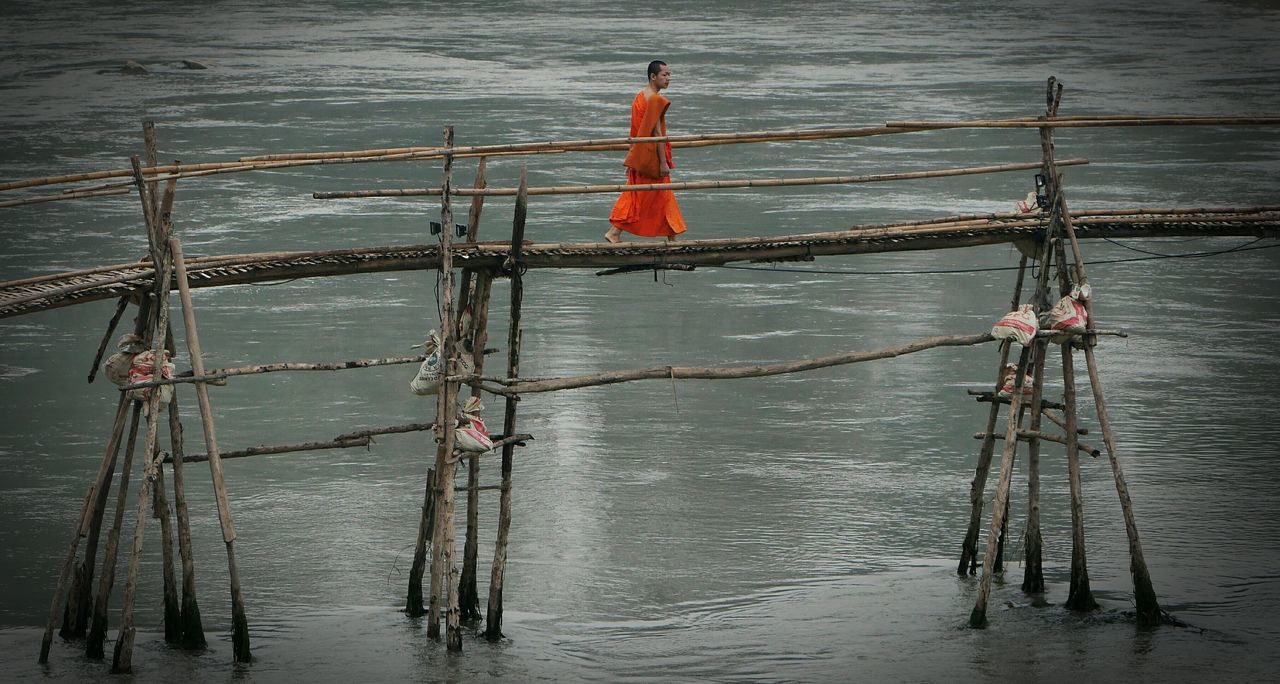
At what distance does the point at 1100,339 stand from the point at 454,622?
847 cm

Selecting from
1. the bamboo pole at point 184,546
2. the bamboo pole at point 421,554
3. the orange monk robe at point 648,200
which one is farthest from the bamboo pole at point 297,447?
the orange monk robe at point 648,200

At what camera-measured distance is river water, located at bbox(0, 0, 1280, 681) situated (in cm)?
912

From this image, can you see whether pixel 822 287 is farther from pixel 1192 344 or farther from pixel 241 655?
pixel 241 655

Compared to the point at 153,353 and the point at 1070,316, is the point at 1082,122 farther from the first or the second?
the point at 153,353

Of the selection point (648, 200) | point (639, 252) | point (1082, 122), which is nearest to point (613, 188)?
point (639, 252)

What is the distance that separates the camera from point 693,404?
1358 cm

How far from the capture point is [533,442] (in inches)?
487

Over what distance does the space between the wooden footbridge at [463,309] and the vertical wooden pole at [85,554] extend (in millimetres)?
11

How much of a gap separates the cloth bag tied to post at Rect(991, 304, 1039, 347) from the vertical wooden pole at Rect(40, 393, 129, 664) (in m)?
4.41

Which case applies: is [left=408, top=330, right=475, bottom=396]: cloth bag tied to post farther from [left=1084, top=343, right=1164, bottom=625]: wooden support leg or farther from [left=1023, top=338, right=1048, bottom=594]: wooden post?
[left=1084, top=343, right=1164, bottom=625]: wooden support leg

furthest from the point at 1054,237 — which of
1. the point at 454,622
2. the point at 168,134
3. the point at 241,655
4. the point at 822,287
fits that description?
the point at 168,134

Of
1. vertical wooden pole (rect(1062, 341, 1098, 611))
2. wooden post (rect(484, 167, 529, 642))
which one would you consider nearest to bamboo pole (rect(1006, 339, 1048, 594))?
vertical wooden pole (rect(1062, 341, 1098, 611))

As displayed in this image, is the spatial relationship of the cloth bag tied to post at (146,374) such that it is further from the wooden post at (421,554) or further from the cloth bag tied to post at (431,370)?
the wooden post at (421,554)

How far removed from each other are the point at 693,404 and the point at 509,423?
16.7 ft
